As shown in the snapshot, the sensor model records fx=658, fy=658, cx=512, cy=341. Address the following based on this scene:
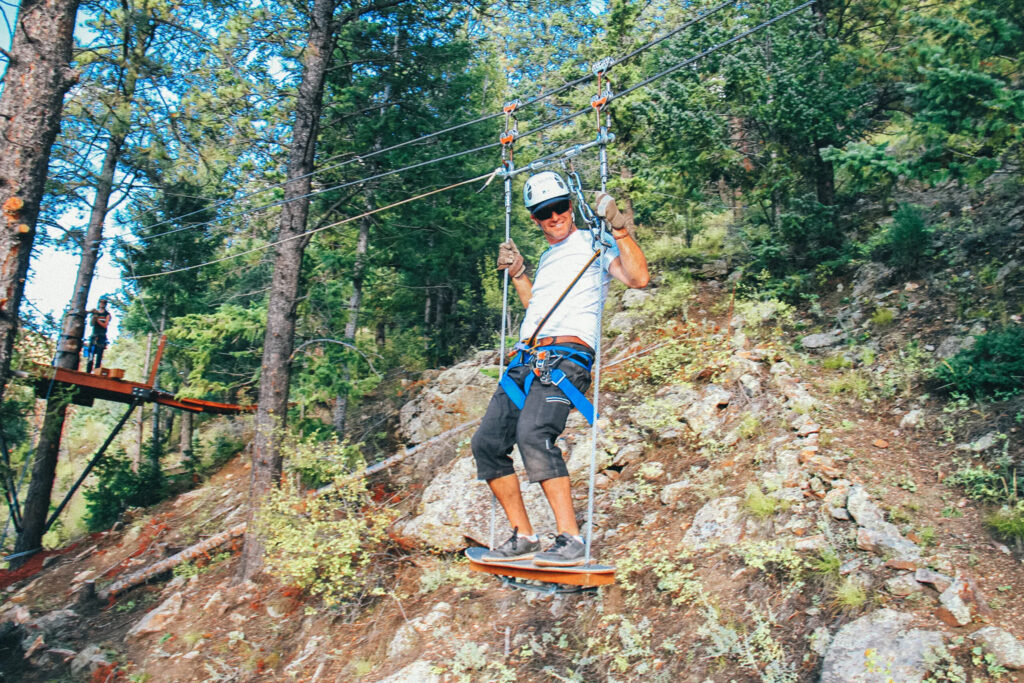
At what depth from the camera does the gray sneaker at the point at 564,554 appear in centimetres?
413

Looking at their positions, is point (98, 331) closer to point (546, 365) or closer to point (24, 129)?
point (24, 129)

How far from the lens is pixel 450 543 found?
758cm

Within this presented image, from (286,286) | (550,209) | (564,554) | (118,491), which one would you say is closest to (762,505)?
(564,554)

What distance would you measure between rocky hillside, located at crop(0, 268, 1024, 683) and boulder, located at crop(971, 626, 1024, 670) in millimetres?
12

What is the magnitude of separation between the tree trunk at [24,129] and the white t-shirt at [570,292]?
15.6 feet

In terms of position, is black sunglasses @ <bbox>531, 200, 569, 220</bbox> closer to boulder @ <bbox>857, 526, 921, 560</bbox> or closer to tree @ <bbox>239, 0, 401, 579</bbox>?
boulder @ <bbox>857, 526, 921, 560</bbox>

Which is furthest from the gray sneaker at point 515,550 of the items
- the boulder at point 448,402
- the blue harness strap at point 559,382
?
the boulder at point 448,402

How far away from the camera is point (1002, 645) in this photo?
4367 millimetres

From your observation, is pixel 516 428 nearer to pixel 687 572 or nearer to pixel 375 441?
pixel 687 572

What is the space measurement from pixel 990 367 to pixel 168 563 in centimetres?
1126

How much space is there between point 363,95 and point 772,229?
7.91 m

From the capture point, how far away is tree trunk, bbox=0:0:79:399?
594 centimetres

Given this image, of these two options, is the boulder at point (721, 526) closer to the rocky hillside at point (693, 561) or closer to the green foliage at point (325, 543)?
the rocky hillside at point (693, 561)

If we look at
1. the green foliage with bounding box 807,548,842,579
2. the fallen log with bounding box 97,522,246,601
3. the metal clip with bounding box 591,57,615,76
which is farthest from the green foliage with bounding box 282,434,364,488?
the metal clip with bounding box 591,57,615,76
